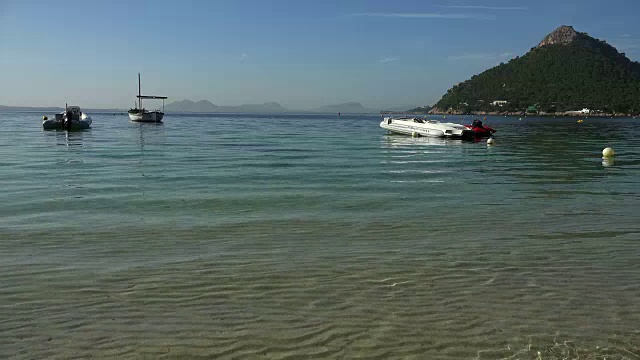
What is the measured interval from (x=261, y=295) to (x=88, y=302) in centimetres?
182

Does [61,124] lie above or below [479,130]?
above

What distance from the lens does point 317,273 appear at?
6.62 m

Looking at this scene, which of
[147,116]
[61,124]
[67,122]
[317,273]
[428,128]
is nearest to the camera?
[317,273]

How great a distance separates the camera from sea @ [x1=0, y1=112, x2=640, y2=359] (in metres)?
4.62

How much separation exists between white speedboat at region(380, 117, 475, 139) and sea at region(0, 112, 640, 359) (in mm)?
26680

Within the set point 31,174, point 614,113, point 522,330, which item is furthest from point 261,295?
point 614,113

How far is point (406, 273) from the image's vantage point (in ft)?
21.7

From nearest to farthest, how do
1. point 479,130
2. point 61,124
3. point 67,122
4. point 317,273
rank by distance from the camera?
point 317,273
point 479,130
point 67,122
point 61,124

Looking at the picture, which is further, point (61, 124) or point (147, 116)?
point (147, 116)

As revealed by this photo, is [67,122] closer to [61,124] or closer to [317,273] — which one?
[61,124]

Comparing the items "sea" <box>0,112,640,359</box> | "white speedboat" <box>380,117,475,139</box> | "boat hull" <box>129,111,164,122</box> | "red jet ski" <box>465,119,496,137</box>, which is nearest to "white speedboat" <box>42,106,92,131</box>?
"boat hull" <box>129,111,164,122</box>

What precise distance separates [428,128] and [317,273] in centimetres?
3803

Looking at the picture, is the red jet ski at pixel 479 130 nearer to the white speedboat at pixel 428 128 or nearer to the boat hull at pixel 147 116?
the white speedboat at pixel 428 128

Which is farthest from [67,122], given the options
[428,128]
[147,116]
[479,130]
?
[479,130]
